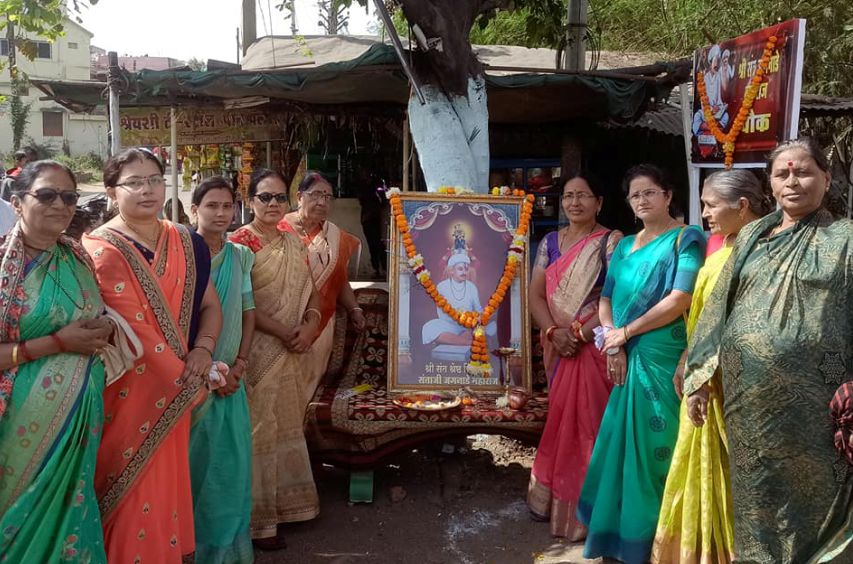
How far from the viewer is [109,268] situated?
8.67 feet

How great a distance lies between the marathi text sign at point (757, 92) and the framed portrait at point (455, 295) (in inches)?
57.0

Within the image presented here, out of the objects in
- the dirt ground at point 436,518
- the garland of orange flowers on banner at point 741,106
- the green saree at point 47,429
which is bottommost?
the dirt ground at point 436,518

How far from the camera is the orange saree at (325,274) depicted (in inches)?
165

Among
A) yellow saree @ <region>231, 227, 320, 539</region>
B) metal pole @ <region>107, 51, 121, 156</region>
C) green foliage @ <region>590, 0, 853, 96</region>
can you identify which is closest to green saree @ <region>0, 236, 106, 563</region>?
yellow saree @ <region>231, 227, 320, 539</region>

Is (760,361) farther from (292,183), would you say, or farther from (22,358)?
(292,183)

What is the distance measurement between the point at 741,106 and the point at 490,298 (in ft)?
6.40

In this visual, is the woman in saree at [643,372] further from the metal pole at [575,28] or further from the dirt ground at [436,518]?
the metal pole at [575,28]

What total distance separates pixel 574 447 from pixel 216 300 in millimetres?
1893

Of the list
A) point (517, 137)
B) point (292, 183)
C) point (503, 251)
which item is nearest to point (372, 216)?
point (292, 183)

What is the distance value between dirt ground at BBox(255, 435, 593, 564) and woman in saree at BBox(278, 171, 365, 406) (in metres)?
0.71

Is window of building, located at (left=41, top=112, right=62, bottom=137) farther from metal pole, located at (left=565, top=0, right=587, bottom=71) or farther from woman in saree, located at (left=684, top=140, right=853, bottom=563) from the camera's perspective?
woman in saree, located at (left=684, top=140, right=853, bottom=563)

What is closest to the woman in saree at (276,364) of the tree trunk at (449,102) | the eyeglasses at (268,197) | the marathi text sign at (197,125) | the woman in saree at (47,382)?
the eyeglasses at (268,197)

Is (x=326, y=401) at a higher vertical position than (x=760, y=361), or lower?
lower

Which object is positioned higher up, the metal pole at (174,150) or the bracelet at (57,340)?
the metal pole at (174,150)
